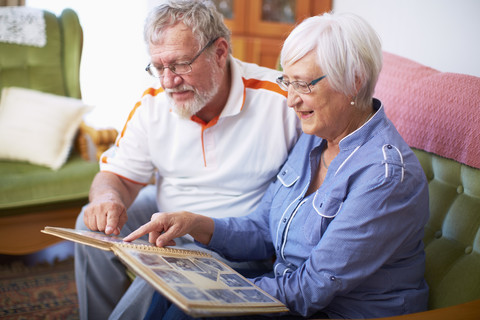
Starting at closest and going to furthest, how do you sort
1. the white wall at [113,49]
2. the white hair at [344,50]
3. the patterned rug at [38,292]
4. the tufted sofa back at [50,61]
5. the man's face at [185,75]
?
the white hair at [344,50], the man's face at [185,75], the patterned rug at [38,292], the tufted sofa back at [50,61], the white wall at [113,49]

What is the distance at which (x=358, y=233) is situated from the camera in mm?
1025

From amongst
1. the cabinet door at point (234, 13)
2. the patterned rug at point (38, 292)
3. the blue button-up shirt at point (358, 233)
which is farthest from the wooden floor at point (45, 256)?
the cabinet door at point (234, 13)

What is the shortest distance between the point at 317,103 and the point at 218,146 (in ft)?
1.78

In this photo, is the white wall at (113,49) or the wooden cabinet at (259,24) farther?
the wooden cabinet at (259,24)

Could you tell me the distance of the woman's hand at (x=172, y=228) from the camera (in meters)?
1.18

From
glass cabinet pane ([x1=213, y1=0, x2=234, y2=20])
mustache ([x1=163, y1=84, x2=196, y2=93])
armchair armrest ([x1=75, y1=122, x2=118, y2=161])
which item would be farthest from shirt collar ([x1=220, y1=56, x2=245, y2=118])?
glass cabinet pane ([x1=213, y1=0, x2=234, y2=20])

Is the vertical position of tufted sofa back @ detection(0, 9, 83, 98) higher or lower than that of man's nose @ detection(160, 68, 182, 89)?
lower

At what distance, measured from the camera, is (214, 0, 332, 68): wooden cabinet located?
13.4 feet

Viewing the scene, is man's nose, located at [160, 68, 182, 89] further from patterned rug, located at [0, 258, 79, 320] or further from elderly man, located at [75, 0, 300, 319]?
patterned rug, located at [0, 258, 79, 320]

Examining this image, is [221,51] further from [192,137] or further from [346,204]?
[346,204]

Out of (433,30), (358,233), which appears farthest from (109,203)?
(433,30)

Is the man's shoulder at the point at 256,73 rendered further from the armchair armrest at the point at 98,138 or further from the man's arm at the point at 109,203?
the armchair armrest at the point at 98,138

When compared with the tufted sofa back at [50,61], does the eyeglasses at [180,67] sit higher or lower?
higher

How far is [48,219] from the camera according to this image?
232 cm
